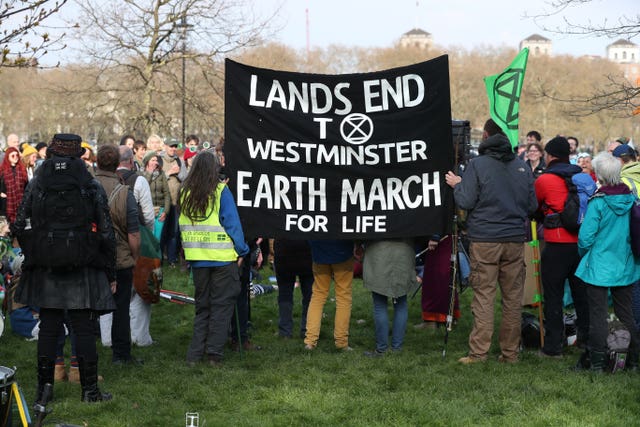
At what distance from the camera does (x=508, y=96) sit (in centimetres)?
791

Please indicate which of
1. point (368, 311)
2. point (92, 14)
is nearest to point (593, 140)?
point (92, 14)

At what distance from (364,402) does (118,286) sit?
250 cm

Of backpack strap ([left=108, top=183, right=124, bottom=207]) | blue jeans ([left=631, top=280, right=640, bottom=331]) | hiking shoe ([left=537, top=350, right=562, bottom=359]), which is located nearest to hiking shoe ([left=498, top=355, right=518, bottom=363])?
hiking shoe ([left=537, top=350, right=562, bottom=359])

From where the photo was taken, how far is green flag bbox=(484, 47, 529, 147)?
782 centimetres

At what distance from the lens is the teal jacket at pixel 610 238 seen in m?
7.23

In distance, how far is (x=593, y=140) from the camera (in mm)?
102438

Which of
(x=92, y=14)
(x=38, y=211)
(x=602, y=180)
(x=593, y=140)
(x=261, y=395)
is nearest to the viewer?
(x=38, y=211)

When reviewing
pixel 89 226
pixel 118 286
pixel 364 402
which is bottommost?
pixel 364 402

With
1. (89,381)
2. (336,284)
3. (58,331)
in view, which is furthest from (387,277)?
(58,331)

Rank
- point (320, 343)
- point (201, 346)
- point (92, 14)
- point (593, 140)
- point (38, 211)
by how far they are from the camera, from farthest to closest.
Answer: point (593, 140), point (92, 14), point (320, 343), point (201, 346), point (38, 211)

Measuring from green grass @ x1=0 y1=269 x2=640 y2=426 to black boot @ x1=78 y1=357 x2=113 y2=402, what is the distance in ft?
0.30

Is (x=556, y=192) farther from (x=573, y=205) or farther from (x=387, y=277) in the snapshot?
(x=387, y=277)

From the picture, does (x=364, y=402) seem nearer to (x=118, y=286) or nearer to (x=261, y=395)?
(x=261, y=395)

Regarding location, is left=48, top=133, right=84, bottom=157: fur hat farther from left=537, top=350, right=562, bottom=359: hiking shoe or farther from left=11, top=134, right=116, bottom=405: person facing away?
left=537, top=350, right=562, bottom=359: hiking shoe
